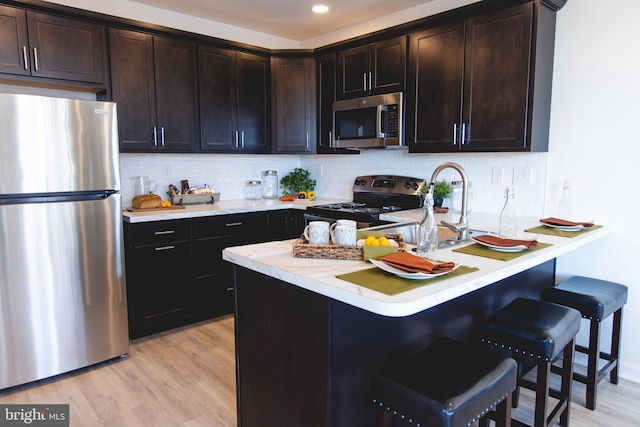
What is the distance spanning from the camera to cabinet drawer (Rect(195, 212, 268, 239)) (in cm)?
341

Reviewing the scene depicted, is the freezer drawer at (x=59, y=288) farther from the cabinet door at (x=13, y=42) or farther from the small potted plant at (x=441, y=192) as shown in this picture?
the small potted plant at (x=441, y=192)

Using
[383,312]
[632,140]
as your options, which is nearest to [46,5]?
[383,312]

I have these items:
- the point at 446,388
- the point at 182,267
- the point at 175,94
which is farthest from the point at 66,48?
the point at 446,388

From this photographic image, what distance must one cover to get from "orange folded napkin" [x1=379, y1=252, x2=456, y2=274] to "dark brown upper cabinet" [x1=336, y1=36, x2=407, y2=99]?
2180mm

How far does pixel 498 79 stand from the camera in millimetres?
2781

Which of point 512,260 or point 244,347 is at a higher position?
point 512,260

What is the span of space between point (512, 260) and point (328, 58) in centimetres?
286

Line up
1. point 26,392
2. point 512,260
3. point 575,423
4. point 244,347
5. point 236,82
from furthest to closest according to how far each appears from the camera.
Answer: point 236,82, point 26,392, point 575,423, point 244,347, point 512,260

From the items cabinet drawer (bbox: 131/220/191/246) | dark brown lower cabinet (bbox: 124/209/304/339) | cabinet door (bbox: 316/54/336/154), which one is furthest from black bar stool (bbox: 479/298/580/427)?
cabinet door (bbox: 316/54/336/154)

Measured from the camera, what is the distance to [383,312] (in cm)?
122

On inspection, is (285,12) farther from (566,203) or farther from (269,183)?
(566,203)

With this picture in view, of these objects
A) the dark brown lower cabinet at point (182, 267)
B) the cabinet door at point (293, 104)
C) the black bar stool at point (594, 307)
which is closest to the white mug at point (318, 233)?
the dark brown lower cabinet at point (182, 267)

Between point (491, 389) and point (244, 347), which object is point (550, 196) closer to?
point (491, 389)

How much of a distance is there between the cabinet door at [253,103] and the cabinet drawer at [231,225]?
0.72 m
